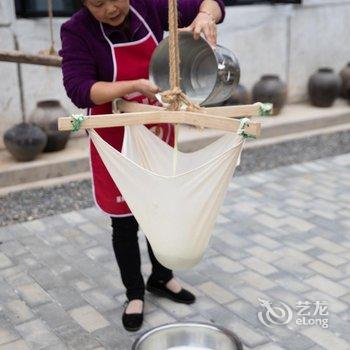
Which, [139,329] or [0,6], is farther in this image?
[0,6]

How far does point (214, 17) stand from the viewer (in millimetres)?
2520

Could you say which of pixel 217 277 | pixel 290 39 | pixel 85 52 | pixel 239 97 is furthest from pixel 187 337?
pixel 290 39

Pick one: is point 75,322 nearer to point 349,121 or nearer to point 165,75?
point 165,75

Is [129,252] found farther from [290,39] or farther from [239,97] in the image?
[290,39]

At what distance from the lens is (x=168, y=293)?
318 centimetres

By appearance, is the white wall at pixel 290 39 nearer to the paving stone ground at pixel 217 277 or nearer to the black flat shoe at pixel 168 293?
the paving stone ground at pixel 217 277

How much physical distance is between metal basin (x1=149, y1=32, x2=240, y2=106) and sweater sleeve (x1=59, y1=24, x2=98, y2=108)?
26 cm

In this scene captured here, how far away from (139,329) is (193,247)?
0.77m

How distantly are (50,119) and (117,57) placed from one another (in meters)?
3.03

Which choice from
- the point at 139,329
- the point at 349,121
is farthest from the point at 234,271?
the point at 349,121

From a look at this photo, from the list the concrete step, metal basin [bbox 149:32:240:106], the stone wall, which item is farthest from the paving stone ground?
the stone wall

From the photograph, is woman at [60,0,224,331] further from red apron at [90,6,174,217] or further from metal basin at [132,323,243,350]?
metal basin at [132,323,243,350]

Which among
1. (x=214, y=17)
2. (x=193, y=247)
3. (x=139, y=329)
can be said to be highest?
(x=214, y=17)

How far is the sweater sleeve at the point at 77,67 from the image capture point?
241 centimetres
